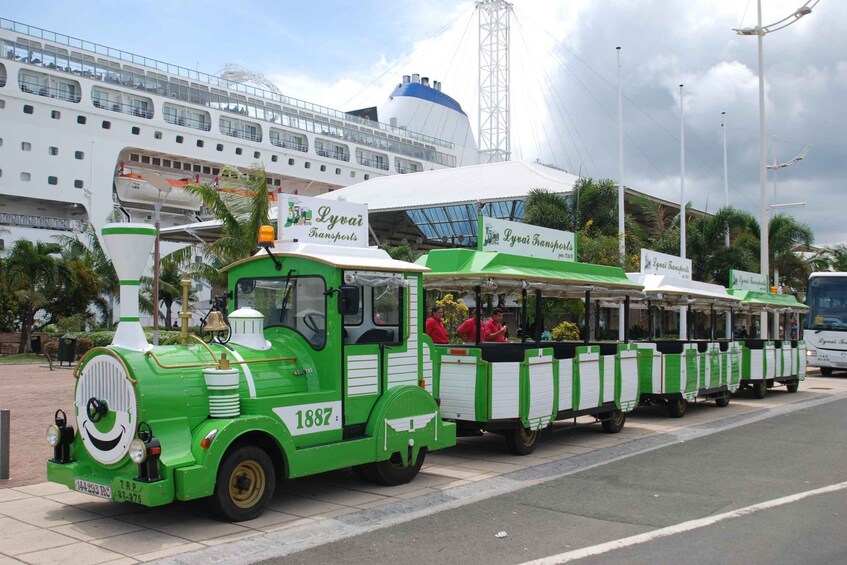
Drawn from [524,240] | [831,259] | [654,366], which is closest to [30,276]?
[524,240]

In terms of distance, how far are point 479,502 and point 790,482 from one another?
3838 mm

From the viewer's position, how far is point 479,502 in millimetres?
7668

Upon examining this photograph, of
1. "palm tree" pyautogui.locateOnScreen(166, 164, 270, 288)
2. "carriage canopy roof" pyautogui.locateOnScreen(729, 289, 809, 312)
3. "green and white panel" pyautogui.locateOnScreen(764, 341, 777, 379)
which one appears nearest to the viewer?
"green and white panel" pyautogui.locateOnScreen(764, 341, 777, 379)

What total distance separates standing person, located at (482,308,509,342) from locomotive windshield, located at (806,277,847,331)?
16.4 metres

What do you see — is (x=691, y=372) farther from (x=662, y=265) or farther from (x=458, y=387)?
(x=458, y=387)

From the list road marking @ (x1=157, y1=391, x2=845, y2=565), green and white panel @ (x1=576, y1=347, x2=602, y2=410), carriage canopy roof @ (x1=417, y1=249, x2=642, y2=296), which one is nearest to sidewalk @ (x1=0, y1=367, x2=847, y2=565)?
road marking @ (x1=157, y1=391, x2=845, y2=565)

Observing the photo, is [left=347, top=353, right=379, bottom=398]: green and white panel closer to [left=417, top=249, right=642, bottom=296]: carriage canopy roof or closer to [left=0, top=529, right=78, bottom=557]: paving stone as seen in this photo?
[left=417, top=249, right=642, bottom=296]: carriage canopy roof

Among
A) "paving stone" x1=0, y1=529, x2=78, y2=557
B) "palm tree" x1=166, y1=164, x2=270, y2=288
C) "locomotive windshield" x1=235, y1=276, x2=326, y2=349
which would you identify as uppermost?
"palm tree" x1=166, y1=164, x2=270, y2=288

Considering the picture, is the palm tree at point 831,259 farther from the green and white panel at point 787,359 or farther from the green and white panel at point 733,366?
the green and white panel at point 733,366

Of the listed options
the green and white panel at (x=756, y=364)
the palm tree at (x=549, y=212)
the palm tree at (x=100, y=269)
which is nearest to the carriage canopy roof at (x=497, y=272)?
the green and white panel at (x=756, y=364)

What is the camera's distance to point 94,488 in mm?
6375

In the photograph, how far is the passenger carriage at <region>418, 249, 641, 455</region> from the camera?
983 cm

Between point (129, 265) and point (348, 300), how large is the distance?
6.92 ft

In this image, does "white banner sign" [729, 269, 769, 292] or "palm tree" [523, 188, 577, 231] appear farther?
"palm tree" [523, 188, 577, 231]
